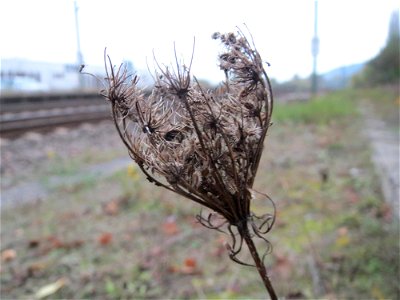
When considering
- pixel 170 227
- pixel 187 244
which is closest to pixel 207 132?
pixel 187 244

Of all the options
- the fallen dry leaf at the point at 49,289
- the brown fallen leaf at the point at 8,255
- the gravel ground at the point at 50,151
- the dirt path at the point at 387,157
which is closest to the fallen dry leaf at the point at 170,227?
the fallen dry leaf at the point at 49,289

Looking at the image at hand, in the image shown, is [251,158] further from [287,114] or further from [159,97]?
[287,114]

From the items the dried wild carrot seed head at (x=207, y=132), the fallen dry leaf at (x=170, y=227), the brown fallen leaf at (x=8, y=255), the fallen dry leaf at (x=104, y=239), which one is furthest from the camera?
the fallen dry leaf at (x=170, y=227)

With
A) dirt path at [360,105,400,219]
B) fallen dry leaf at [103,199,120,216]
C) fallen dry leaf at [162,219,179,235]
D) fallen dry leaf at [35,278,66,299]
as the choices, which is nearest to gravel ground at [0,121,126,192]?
fallen dry leaf at [103,199,120,216]

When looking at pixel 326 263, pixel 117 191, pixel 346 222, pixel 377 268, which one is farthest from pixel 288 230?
pixel 117 191

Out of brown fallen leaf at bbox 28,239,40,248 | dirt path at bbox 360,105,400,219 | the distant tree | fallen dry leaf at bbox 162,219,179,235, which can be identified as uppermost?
the distant tree

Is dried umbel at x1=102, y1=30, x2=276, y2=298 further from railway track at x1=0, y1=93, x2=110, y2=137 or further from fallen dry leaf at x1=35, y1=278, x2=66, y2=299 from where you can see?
railway track at x1=0, y1=93, x2=110, y2=137

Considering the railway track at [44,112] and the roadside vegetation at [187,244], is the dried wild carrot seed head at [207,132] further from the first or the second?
the railway track at [44,112]
